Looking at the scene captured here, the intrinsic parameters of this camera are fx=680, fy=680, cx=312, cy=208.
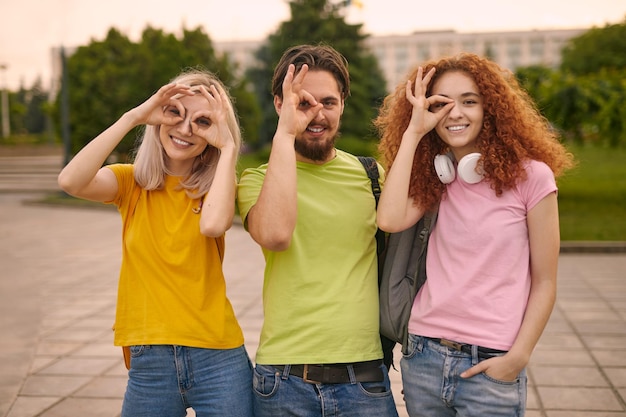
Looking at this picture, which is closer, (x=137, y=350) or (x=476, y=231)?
(x=476, y=231)

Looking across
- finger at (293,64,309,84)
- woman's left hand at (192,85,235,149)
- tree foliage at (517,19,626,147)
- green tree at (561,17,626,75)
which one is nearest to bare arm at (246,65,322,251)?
finger at (293,64,309,84)

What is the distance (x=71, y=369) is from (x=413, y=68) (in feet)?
12.7

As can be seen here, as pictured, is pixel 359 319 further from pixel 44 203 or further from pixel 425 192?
pixel 44 203

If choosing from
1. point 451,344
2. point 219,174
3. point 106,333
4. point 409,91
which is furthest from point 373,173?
point 106,333

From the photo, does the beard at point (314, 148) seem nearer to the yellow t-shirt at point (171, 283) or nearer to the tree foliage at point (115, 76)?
the yellow t-shirt at point (171, 283)

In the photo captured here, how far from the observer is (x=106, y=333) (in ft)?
20.3

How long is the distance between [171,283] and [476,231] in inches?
41.4

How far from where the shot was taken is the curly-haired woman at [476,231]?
2.15m

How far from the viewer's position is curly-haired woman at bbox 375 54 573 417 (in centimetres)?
215

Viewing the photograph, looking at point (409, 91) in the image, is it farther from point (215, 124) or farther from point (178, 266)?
point (178, 266)

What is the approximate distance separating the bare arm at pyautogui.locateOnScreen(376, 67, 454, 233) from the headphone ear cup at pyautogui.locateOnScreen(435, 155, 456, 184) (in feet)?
0.30

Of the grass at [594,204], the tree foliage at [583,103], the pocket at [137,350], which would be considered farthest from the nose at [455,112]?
the tree foliage at [583,103]

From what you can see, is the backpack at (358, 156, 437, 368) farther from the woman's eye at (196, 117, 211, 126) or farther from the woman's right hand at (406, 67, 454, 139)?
the woman's eye at (196, 117, 211, 126)

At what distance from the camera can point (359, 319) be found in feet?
7.75
